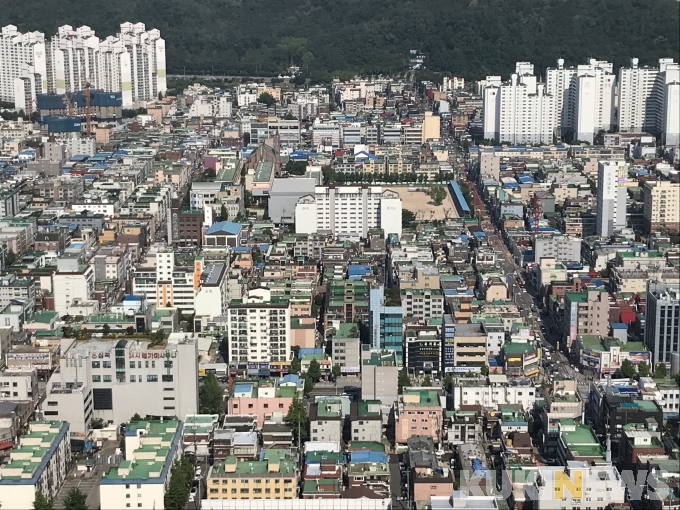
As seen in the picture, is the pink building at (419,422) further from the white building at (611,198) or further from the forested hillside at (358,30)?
the forested hillside at (358,30)

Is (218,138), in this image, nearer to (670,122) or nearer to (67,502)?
(670,122)

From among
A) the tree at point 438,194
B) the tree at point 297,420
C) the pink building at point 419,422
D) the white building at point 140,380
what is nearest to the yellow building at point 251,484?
the tree at point 297,420

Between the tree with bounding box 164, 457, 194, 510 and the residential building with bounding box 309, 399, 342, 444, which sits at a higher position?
the residential building with bounding box 309, 399, 342, 444

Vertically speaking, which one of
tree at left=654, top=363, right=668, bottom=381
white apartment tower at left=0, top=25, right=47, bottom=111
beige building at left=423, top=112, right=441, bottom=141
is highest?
white apartment tower at left=0, top=25, right=47, bottom=111

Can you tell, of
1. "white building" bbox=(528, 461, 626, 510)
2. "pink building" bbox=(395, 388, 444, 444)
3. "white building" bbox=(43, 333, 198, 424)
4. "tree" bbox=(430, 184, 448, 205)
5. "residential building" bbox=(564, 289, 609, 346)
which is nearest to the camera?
"white building" bbox=(528, 461, 626, 510)

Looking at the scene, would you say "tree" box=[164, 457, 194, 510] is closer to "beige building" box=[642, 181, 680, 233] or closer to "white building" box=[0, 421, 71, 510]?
"white building" box=[0, 421, 71, 510]

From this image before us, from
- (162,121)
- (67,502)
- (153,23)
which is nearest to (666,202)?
(67,502)

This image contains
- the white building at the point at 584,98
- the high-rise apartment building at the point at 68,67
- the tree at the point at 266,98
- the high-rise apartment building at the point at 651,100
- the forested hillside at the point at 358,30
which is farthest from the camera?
the high-rise apartment building at the point at 68,67

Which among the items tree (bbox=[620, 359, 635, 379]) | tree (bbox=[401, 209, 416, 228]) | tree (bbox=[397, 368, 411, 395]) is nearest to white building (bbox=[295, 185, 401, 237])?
tree (bbox=[401, 209, 416, 228])
